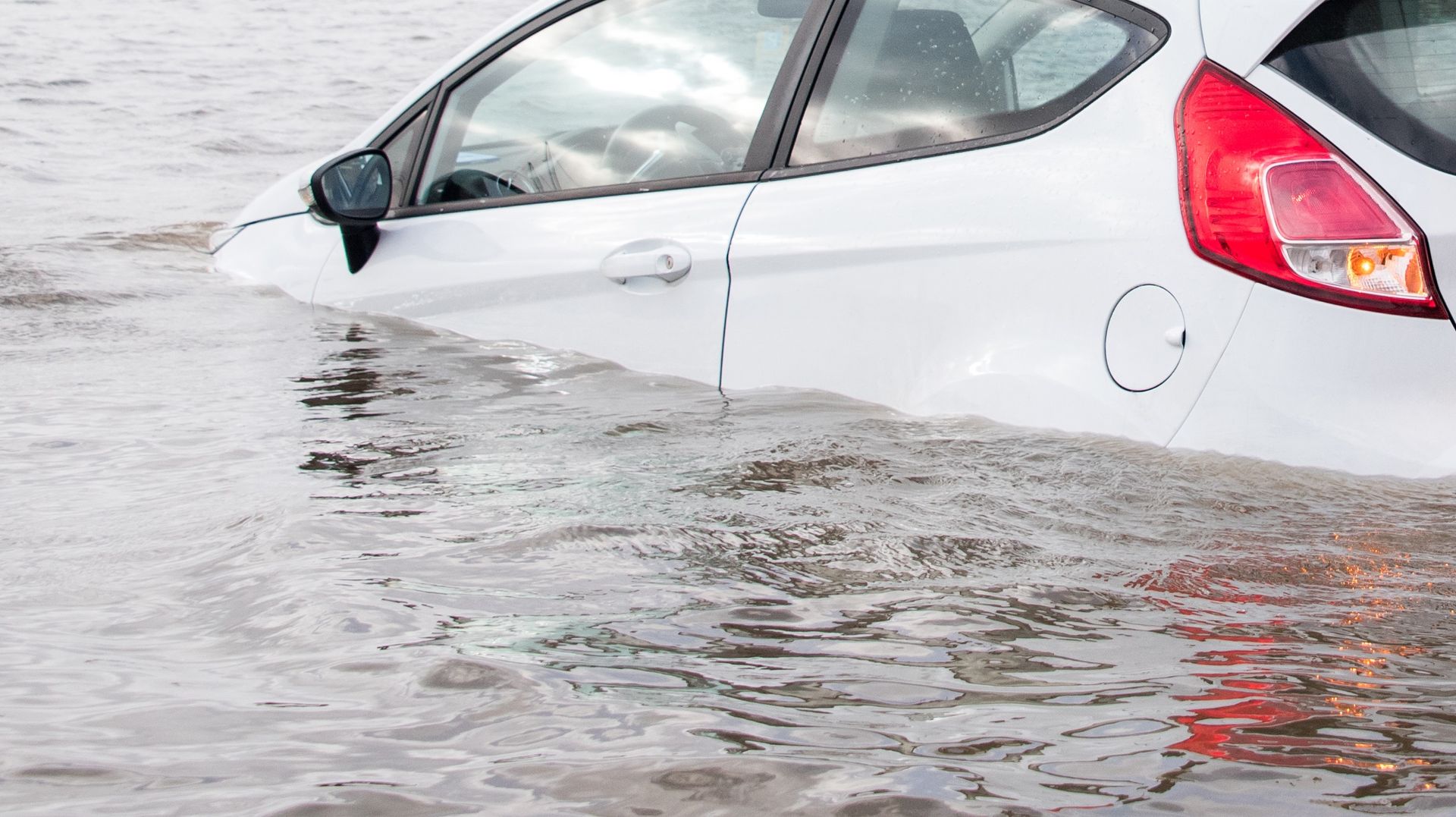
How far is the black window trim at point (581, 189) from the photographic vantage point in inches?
127

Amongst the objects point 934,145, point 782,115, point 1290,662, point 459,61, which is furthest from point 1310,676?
point 459,61

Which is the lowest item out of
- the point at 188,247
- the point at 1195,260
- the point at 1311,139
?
the point at 188,247

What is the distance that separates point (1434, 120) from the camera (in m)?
2.40

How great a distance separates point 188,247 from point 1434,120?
6207 millimetres

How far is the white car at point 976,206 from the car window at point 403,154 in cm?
1

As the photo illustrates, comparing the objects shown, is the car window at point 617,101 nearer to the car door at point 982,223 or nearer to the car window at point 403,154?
the car window at point 403,154

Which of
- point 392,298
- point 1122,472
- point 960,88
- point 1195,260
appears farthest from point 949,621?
point 392,298

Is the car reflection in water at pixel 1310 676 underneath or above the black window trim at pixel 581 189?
underneath

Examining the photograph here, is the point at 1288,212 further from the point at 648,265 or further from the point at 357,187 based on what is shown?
the point at 357,187

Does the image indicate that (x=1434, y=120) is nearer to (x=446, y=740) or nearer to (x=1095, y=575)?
(x=1095, y=575)

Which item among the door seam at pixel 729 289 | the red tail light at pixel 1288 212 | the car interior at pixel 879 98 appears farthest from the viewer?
the door seam at pixel 729 289

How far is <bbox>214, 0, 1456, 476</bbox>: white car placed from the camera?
2.40 m

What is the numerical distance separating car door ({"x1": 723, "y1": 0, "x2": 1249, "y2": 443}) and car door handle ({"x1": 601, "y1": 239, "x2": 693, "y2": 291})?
18cm

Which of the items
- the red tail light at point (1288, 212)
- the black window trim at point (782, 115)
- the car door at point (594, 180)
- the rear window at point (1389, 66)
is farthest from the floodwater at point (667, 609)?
the rear window at point (1389, 66)
